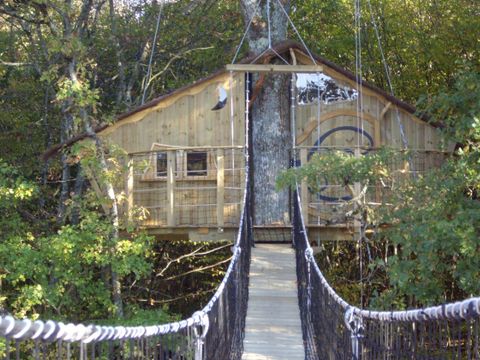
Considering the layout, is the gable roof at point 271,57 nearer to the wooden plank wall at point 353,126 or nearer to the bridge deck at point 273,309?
the wooden plank wall at point 353,126

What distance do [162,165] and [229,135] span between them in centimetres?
100

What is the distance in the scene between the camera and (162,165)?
1227cm

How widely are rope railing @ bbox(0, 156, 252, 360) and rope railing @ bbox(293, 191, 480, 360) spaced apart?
25.8 inches

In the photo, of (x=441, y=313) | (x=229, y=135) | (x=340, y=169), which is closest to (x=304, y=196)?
(x=229, y=135)

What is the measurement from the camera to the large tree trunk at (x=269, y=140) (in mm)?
12523

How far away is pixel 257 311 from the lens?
920cm

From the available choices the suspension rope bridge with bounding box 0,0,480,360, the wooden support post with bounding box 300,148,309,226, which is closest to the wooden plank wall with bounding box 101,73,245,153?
the suspension rope bridge with bounding box 0,0,480,360

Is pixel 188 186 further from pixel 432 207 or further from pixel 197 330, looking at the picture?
pixel 197 330

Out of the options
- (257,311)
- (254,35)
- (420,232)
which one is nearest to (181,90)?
(254,35)

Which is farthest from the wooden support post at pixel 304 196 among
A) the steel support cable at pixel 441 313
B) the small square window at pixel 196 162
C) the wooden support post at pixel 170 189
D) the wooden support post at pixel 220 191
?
the steel support cable at pixel 441 313

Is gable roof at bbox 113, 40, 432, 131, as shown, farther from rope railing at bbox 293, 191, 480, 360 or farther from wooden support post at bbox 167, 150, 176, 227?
rope railing at bbox 293, 191, 480, 360

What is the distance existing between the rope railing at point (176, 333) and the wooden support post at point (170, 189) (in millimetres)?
972

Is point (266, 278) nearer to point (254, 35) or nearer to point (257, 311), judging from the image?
point (257, 311)

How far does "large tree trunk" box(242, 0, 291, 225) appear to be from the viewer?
41.1 ft
